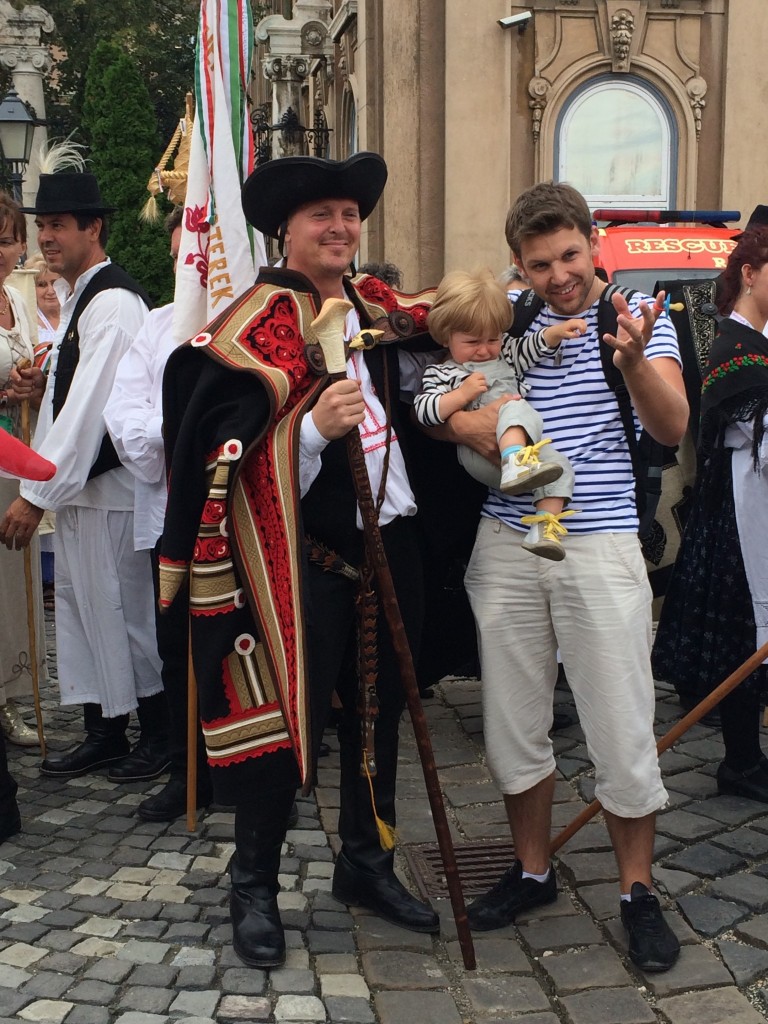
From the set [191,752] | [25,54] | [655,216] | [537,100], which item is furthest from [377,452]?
[25,54]

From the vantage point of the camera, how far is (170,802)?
4672mm

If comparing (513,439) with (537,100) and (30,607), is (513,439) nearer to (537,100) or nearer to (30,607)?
(30,607)

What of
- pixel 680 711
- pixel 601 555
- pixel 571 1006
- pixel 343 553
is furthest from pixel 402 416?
pixel 680 711

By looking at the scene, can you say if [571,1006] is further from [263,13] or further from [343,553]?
[263,13]

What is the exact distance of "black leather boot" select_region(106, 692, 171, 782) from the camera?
509 centimetres

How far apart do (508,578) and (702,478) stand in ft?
4.82

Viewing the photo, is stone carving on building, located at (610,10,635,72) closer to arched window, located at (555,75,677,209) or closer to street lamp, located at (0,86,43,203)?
arched window, located at (555,75,677,209)

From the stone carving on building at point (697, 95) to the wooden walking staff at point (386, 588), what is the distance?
40.3 ft

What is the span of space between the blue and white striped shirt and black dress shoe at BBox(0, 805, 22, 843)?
228 cm

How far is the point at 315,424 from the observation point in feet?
10.8

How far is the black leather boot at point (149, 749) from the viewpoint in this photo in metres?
5.09

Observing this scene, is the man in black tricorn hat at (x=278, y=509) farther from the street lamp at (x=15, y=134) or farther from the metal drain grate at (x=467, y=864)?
the street lamp at (x=15, y=134)

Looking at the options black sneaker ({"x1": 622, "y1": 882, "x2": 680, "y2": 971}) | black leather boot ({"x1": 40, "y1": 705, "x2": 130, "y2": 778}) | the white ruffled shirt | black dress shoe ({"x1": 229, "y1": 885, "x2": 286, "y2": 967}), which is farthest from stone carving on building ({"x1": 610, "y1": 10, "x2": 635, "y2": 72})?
black dress shoe ({"x1": 229, "y1": 885, "x2": 286, "y2": 967})

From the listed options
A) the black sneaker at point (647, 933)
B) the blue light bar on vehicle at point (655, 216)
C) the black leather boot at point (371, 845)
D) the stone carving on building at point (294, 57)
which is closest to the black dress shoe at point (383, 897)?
the black leather boot at point (371, 845)
